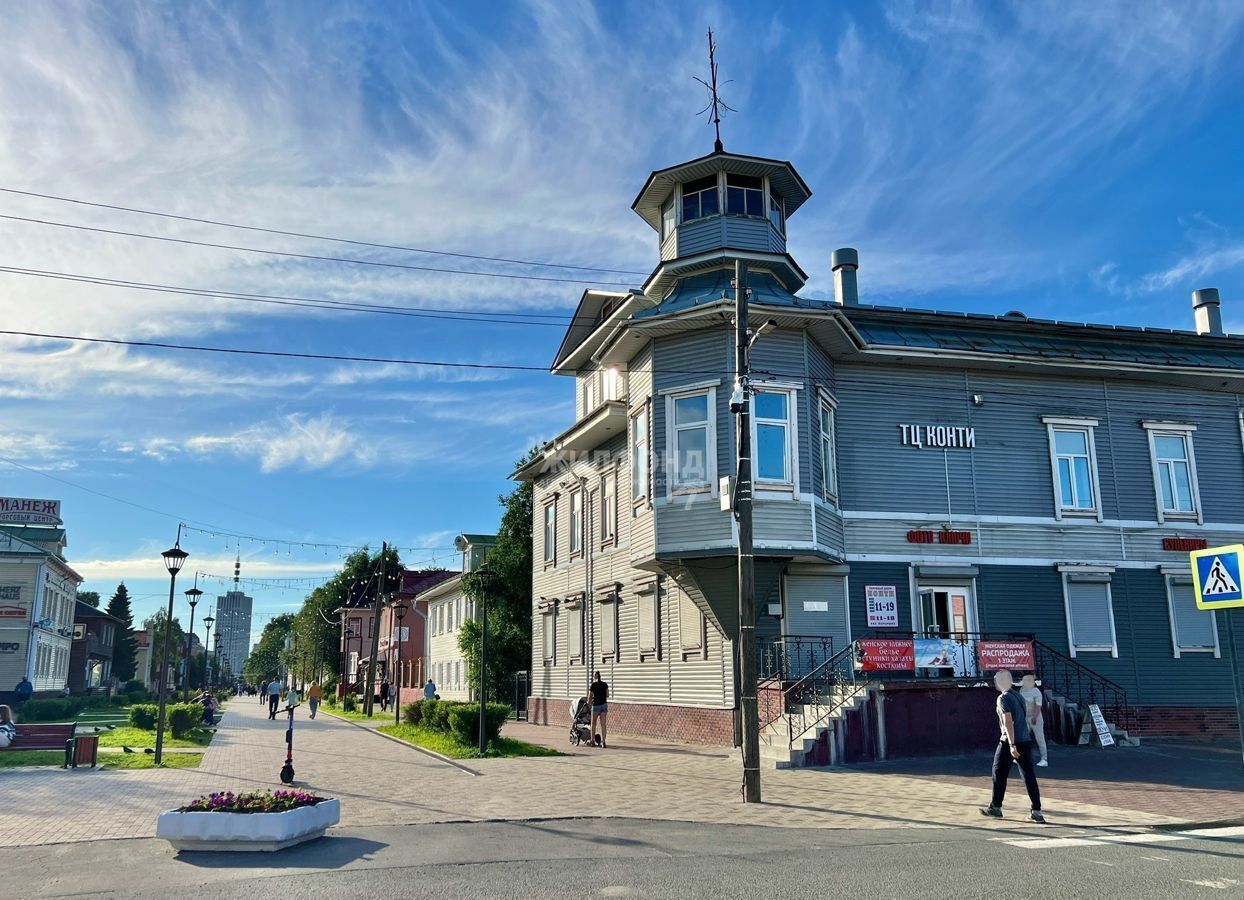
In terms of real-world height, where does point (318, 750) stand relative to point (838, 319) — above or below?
below

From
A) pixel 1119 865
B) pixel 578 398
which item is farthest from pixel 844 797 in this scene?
pixel 578 398

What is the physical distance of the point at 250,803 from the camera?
10461 mm

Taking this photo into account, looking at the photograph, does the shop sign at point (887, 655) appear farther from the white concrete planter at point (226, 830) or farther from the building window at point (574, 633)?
the building window at point (574, 633)

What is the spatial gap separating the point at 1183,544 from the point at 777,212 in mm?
13421

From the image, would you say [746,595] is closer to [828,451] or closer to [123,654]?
[828,451]

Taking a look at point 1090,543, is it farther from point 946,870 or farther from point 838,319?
point 946,870

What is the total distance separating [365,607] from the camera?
8381cm

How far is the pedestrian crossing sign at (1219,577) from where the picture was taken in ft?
43.1

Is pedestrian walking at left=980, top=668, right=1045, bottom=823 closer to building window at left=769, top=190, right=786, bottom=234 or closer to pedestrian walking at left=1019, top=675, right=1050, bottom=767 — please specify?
pedestrian walking at left=1019, top=675, right=1050, bottom=767

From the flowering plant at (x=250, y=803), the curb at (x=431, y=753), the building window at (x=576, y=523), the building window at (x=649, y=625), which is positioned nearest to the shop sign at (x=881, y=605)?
the building window at (x=649, y=625)

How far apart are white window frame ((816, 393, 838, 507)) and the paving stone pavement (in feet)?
20.4

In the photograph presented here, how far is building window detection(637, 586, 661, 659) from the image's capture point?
981 inches

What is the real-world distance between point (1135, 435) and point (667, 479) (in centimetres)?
1298

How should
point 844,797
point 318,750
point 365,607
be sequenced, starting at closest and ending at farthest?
point 844,797
point 318,750
point 365,607
